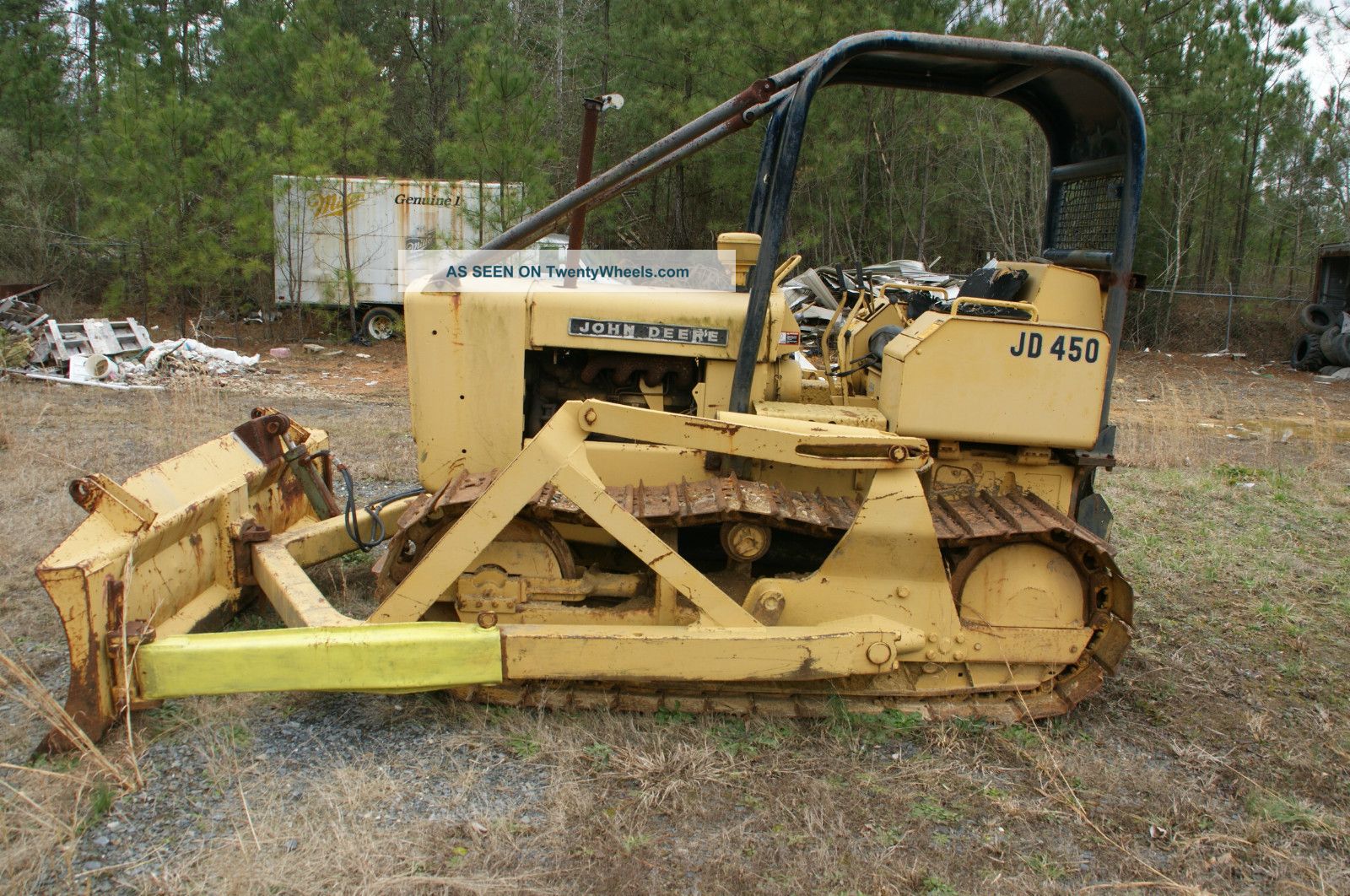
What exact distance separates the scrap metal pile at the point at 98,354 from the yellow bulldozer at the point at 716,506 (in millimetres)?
9936

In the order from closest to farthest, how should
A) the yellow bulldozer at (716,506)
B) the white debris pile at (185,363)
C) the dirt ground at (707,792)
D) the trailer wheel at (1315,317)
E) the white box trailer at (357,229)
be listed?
the dirt ground at (707,792) → the yellow bulldozer at (716,506) → the white debris pile at (185,363) → the white box trailer at (357,229) → the trailer wheel at (1315,317)

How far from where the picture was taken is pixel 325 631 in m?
3.20

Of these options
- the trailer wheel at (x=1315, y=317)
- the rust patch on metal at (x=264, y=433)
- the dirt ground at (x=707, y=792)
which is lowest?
the dirt ground at (x=707, y=792)

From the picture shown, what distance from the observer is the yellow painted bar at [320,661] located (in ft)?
10.3

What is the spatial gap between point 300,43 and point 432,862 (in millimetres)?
18701

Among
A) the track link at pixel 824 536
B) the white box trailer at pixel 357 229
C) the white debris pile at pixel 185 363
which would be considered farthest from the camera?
the white box trailer at pixel 357 229

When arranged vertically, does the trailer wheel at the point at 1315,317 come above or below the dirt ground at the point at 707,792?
above

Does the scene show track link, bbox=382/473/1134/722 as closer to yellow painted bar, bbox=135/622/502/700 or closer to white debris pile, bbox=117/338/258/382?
yellow painted bar, bbox=135/622/502/700

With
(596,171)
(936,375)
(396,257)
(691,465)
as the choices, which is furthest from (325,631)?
(596,171)

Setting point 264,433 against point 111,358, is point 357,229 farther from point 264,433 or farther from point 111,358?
point 264,433

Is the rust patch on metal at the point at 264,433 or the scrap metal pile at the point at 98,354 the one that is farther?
the scrap metal pile at the point at 98,354

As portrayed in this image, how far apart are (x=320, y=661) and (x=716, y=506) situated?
1394mm

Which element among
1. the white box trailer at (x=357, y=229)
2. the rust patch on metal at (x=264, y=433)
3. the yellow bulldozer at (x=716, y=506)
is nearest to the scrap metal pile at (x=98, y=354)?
the white box trailer at (x=357, y=229)

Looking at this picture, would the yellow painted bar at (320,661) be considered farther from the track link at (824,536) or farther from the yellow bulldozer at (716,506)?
the track link at (824,536)
